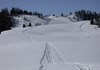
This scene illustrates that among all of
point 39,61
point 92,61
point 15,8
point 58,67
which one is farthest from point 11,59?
point 15,8

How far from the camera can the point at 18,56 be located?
2131cm

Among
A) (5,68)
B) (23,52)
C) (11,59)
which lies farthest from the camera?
(23,52)

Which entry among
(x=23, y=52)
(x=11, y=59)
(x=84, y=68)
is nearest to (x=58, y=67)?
(x=84, y=68)

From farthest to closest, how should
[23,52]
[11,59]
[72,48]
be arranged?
[72,48] → [23,52] → [11,59]

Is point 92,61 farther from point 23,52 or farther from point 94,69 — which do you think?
point 23,52

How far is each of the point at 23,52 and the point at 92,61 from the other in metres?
7.48

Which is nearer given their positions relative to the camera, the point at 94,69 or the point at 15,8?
the point at 94,69

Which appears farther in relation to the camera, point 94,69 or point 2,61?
point 2,61

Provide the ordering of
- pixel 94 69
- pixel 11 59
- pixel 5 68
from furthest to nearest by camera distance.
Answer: pixel 11 59, pixel 5 68, pixel 94 69

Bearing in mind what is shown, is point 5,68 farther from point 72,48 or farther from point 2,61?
point 72,48

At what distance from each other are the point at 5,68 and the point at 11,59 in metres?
3.19

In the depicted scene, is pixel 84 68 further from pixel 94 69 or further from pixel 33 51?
pixel 33 51

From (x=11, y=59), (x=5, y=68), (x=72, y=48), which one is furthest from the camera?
(x=72, y=48)

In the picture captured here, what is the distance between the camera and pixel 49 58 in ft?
65.5
